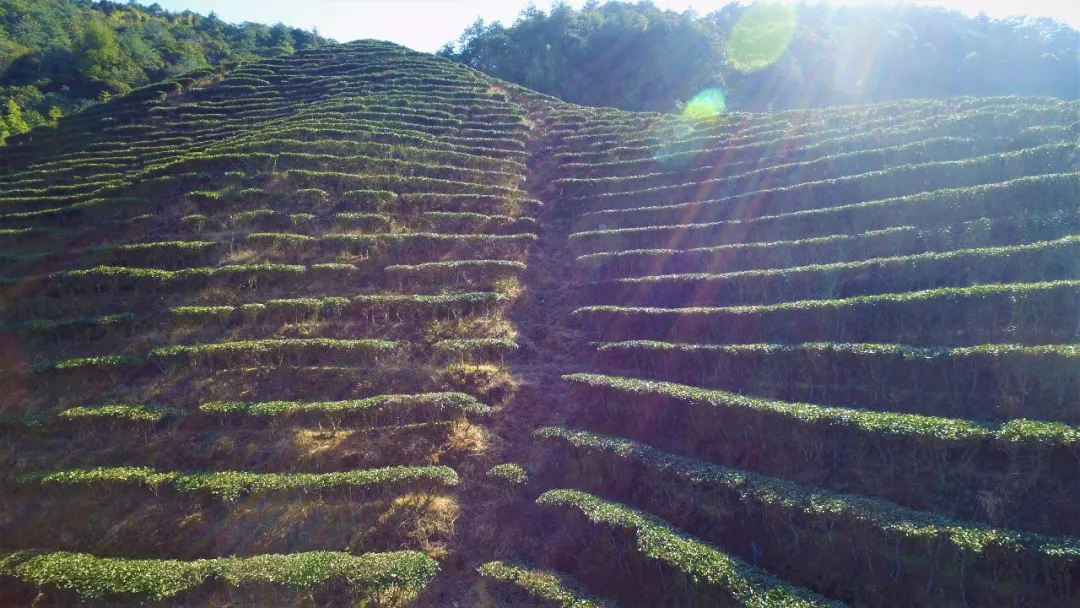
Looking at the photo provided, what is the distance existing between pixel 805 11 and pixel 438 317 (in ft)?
300

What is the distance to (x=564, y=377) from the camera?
667 inches

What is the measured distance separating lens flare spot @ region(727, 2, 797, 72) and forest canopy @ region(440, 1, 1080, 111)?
0.71ft

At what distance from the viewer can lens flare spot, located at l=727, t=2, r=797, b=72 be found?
70500mm

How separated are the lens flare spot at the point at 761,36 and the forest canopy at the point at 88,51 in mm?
62272

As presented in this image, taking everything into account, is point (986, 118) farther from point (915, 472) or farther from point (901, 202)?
point (915, 472)

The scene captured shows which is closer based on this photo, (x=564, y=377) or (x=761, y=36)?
(x=564, y=377)

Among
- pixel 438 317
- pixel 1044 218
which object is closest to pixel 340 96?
pixel 438 317

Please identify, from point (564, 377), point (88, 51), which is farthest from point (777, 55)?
point (88, 51)

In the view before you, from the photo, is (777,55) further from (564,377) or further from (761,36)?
(564,377)

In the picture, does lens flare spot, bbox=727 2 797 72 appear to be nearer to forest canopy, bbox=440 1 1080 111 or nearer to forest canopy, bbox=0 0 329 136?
forest canopy, bbox=440 1 1080 111

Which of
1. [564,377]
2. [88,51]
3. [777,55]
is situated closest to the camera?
[564,377]

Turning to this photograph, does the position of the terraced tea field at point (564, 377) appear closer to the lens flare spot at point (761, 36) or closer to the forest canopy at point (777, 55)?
the forest canopy at point (777, 55)

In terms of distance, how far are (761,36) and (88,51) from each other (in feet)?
279

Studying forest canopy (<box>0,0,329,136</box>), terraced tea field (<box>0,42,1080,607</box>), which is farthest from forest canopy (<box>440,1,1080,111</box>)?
terraced tea field (<box>0,42,1080,607</box>)
